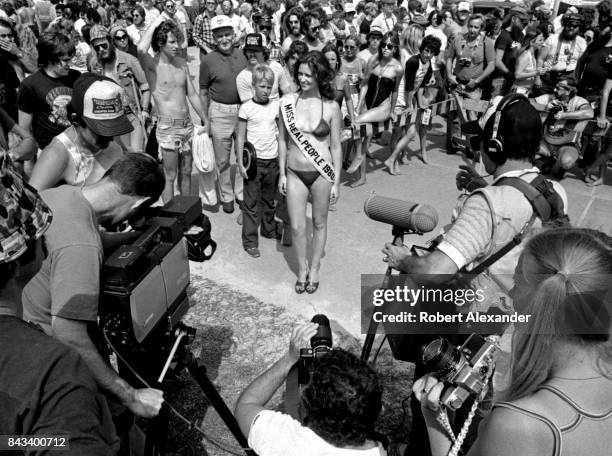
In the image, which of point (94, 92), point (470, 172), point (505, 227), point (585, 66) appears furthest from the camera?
point (585, 66)

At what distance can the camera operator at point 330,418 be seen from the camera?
1.67 metres

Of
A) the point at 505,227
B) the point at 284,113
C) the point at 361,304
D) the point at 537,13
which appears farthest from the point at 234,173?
the point at 537,13

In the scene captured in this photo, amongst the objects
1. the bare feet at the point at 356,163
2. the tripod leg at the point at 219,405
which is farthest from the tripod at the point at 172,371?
the bare feet at the point at 356,163

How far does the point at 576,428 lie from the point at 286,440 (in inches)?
34.0

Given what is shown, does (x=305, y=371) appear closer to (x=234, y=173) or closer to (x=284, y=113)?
(x=284, y=113)

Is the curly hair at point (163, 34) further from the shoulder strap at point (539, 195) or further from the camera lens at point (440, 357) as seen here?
the camera lens at point (440, 357)

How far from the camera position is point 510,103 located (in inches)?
91.5

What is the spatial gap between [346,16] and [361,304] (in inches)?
403

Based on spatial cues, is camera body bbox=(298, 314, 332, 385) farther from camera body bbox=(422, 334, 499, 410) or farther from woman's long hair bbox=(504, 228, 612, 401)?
woman's long hair bbox=(504, 228, 612, 401)

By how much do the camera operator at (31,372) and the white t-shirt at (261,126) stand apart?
11.8 feet

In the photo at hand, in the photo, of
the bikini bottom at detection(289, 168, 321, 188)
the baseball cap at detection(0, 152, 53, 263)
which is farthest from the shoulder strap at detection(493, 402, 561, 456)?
the bikini bottom at detection(289, 168, 321, 188)

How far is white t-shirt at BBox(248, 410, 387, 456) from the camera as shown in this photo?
1.65 m

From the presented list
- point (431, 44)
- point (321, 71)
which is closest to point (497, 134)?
point (321, 71)

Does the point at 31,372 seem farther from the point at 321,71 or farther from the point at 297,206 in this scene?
the point at 321,71
